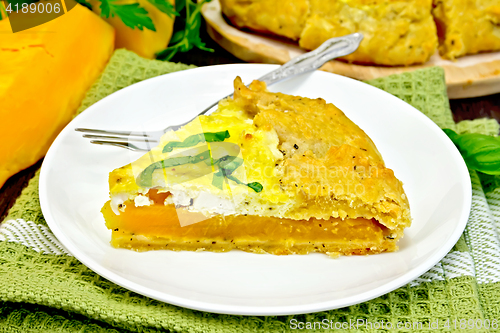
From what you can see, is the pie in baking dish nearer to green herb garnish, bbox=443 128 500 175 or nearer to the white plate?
the white plate

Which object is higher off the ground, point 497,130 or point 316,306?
point 497,130

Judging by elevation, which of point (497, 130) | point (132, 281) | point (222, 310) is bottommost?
point (132, 281)

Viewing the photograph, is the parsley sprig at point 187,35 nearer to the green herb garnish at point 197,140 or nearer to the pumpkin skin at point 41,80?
the pumpkin skin at point 41,80

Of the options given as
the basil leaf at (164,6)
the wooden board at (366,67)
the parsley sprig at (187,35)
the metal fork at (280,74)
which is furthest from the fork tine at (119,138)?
the wooden board at (366,67)

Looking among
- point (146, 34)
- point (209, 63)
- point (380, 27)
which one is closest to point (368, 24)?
point (380, 27)

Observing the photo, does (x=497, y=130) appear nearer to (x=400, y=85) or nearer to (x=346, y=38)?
(x=400, y=85)

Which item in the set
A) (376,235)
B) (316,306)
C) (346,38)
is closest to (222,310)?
(316,306)
